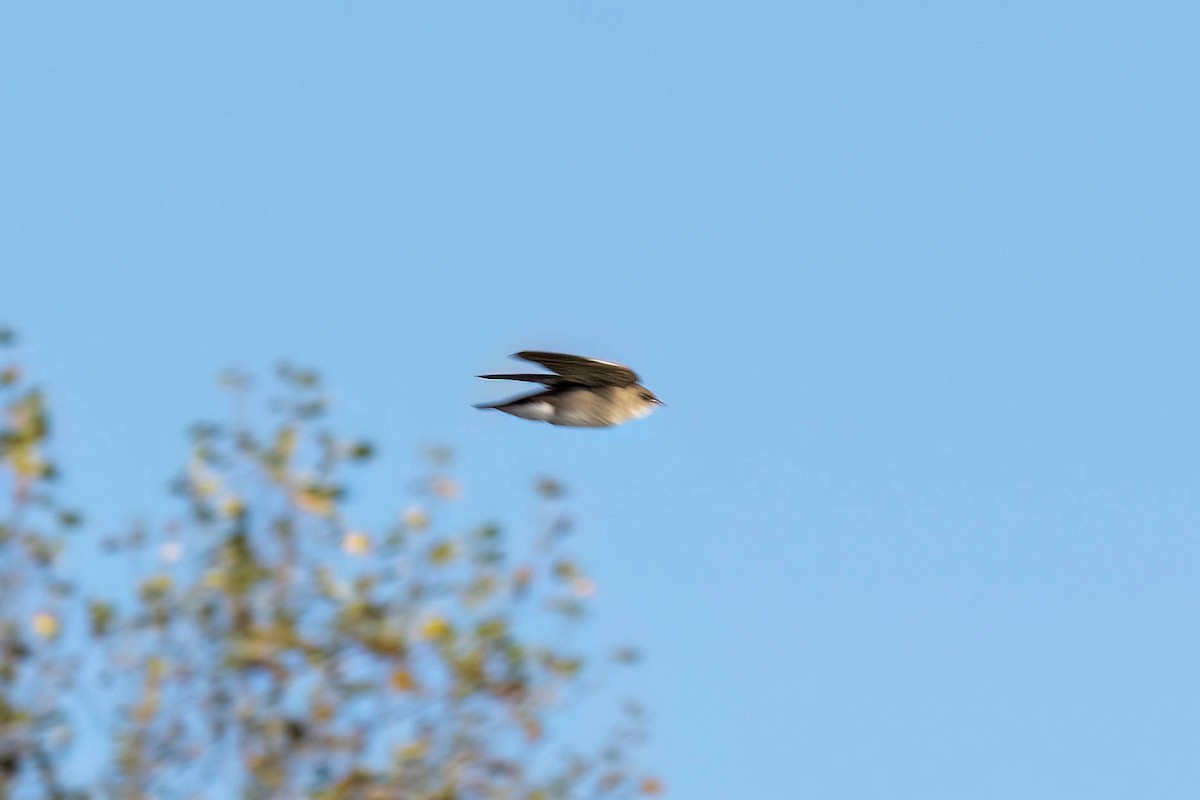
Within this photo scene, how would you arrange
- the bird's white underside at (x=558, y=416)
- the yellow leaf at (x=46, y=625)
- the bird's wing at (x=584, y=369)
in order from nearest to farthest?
the yellow leaf at (x=46, y=625) < the bird's wing at (x=584, y=369) < the bird's white underside at (x=558, y=416)

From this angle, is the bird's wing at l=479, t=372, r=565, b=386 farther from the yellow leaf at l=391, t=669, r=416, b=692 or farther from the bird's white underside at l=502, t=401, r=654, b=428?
the yellow leaf at l=391, t=669, r=416, b=692

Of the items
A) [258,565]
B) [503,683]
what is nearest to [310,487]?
[258,565]

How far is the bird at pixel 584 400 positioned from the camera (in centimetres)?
2314

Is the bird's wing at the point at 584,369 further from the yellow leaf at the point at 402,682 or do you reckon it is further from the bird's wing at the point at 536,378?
the yellow leaf at the point at 402,682

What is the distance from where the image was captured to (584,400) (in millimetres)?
23375

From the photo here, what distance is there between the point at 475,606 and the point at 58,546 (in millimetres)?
2590

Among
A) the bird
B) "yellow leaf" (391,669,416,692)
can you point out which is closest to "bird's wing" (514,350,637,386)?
the bird

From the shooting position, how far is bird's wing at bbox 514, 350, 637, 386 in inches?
891

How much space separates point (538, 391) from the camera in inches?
922

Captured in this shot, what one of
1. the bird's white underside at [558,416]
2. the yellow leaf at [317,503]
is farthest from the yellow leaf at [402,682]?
the bird's white underside at [558,416]

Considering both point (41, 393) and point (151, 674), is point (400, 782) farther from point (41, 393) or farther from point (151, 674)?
point (41, 393)

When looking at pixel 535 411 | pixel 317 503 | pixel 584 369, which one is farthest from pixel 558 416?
pixel 317 503

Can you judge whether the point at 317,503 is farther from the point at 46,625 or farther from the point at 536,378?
the point at 536,378

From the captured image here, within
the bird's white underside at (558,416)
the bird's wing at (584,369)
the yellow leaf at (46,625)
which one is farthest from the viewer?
the bird's white underside at (558,416)
